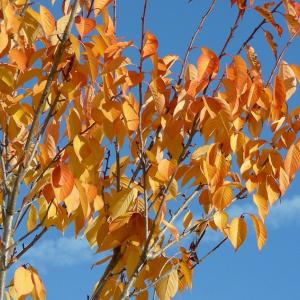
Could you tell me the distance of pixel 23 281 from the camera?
219 centimetres

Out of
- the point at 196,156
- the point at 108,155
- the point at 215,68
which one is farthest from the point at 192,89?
the point at 108,155

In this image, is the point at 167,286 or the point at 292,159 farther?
the point at 167,286

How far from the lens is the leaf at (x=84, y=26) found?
2.04 m

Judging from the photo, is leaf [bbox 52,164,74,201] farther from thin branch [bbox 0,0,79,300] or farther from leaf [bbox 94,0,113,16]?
leaf [bbox 94,0,113,16]

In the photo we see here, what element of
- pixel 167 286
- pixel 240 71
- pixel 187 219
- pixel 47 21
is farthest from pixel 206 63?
pixel 167 286

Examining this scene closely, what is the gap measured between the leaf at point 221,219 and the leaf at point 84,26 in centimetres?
83

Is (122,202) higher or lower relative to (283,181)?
higher

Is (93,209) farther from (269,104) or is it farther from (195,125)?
(269,104)

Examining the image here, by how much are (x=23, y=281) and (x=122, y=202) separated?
48cm

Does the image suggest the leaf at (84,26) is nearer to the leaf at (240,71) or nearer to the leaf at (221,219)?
the leaf at (240,71)

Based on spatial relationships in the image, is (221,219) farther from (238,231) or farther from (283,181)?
(283,181)

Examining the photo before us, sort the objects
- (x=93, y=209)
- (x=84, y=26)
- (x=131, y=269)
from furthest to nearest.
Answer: (x=93, y=209), (x=131, y=269), (x=84, y=26)

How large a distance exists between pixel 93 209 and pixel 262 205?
688 mm

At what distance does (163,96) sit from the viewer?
2.16m
